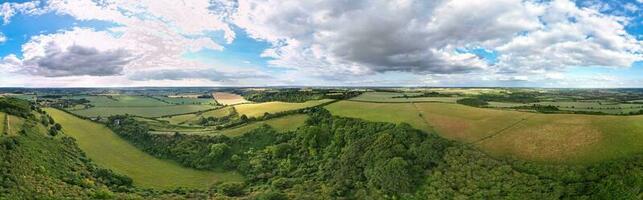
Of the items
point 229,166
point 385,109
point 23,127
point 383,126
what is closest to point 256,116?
point 229,166

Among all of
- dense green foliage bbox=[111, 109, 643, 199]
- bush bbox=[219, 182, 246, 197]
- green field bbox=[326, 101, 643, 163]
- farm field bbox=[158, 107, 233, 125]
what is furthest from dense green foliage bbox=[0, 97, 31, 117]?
green field bbox=[326, 101, 643, 163]

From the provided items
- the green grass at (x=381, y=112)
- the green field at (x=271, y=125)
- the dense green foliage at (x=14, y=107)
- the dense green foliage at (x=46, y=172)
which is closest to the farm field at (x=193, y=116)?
the green field at (x=271, y=125)

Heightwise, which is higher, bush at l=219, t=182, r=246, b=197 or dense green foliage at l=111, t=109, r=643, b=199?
dense green foliage at l=111, t=109, r=643, b=199

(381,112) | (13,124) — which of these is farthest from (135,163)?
(381,112)

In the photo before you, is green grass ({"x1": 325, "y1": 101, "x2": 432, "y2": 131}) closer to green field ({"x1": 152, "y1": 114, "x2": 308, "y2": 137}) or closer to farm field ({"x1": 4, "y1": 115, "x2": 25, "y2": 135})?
green field ({"x1": 152, "y1": 114, "x2": 308, "y2": 137})

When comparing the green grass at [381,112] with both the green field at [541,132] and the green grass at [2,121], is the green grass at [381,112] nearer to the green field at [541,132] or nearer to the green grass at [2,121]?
the green field at [541,132]

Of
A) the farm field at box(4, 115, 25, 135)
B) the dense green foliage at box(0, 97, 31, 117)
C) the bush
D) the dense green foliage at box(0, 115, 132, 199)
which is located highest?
the dense green foliage at box(0, 97, 31, 117)
